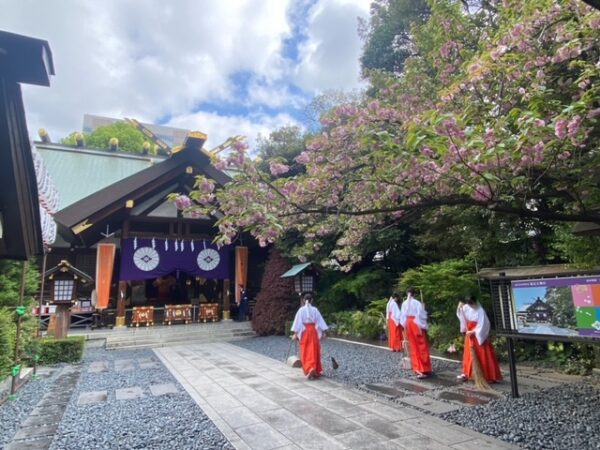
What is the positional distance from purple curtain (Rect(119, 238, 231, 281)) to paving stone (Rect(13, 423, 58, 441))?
9122mm

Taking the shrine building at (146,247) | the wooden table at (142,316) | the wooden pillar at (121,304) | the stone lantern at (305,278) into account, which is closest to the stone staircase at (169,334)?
the wooden table at (142,316)

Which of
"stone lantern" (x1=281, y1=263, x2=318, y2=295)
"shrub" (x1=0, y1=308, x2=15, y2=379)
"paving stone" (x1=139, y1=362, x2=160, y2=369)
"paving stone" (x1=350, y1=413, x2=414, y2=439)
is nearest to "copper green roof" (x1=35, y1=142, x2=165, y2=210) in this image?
"paving stone" (x1=139, y1=362, x2=160, y2=369)

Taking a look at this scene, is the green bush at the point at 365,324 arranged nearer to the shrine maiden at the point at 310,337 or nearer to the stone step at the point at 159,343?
the stone step at the point at 159,343

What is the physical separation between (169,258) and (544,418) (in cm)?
1219

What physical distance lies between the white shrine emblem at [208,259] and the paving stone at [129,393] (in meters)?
8.21

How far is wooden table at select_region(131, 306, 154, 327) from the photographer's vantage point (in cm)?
1246

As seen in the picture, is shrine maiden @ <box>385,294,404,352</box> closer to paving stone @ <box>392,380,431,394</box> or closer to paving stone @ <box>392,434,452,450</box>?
paving stone @ <box>392,380,431,394</box>

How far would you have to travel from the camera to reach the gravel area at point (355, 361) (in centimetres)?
609

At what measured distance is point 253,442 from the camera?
3.46 metres

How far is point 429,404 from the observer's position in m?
4.53

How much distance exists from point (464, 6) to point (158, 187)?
11.2 metres

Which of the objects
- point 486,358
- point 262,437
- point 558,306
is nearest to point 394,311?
point 486,358

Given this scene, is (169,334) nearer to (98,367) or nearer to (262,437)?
(98,367)

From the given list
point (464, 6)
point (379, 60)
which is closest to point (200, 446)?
point (464, 6)
